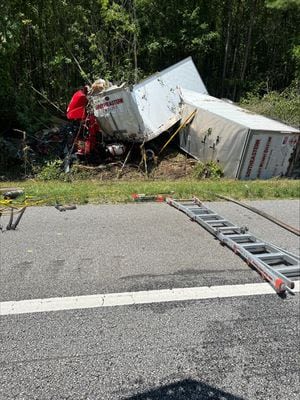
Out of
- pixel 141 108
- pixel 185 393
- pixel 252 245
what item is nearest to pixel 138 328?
pixel 185 393

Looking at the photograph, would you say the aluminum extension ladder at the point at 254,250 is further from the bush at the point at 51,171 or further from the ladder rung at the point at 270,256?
the bush at the point at 51,171

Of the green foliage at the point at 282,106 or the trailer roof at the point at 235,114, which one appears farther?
the green foliage at the point at 282,106

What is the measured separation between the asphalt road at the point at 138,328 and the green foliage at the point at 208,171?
6.22 metres

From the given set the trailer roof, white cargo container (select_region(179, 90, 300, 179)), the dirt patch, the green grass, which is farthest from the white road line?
the dirt patch

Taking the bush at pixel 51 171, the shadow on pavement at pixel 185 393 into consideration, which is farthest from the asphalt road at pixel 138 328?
the bush at pixel 51 171

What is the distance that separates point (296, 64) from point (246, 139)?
495 inches

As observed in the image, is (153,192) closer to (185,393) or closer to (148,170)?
(148,170)

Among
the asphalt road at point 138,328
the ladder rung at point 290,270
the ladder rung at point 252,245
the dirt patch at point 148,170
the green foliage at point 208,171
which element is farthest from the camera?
the dirt patch at point 148,170

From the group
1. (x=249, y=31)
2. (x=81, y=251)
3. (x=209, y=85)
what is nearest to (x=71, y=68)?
(x=209, y=85)

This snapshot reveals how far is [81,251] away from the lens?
15.3ft

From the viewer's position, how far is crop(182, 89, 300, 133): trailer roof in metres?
10.8

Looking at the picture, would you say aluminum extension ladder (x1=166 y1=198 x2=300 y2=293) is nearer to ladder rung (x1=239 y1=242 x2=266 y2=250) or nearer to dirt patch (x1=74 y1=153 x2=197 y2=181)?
ladder rung (x1=239 y1=242 x2=266 y2=250)

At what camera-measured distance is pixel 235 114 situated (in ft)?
38.4

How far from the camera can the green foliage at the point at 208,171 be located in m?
11.4
